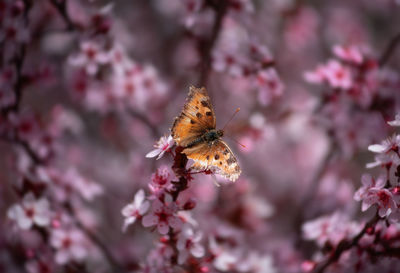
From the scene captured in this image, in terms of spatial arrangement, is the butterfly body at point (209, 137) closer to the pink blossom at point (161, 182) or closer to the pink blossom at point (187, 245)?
the pink blossom at point (161, 182)

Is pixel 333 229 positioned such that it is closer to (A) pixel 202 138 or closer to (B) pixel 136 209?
(A) pixel 202 138

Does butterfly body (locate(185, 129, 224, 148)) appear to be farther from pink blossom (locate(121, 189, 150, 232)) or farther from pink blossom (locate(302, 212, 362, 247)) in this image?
pink blossom (locate(302, 212, 362, 247))

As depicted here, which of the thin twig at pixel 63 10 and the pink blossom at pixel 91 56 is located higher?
the thin twig at pixel 63 10

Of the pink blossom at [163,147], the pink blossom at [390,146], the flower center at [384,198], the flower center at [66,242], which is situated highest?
the flower center at [66,242]

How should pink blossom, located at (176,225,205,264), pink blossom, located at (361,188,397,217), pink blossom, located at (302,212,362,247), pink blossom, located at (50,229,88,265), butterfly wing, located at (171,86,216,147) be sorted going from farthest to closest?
1. pink blossom, located at (50,229,88,265)
2. pink blossom, located at (302,212,362,247)
3. butterfly wing, located at (171,86,216,147)
4. pink blossom, located at (176,225,205,264)
5. pink blossom, located at (361,188,397,217)

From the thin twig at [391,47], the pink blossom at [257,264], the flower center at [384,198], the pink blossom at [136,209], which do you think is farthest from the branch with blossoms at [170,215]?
the thin twig at [391,47]

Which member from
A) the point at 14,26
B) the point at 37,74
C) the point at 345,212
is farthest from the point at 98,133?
the point at 345,212

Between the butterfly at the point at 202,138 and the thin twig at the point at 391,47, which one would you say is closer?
the butterfly at the point at 202,138

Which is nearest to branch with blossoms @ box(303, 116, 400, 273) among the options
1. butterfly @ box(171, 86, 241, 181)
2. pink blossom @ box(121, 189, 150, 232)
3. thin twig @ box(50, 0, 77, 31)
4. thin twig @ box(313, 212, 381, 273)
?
Result: thin twig @ box(313, 212, 381, 273)
